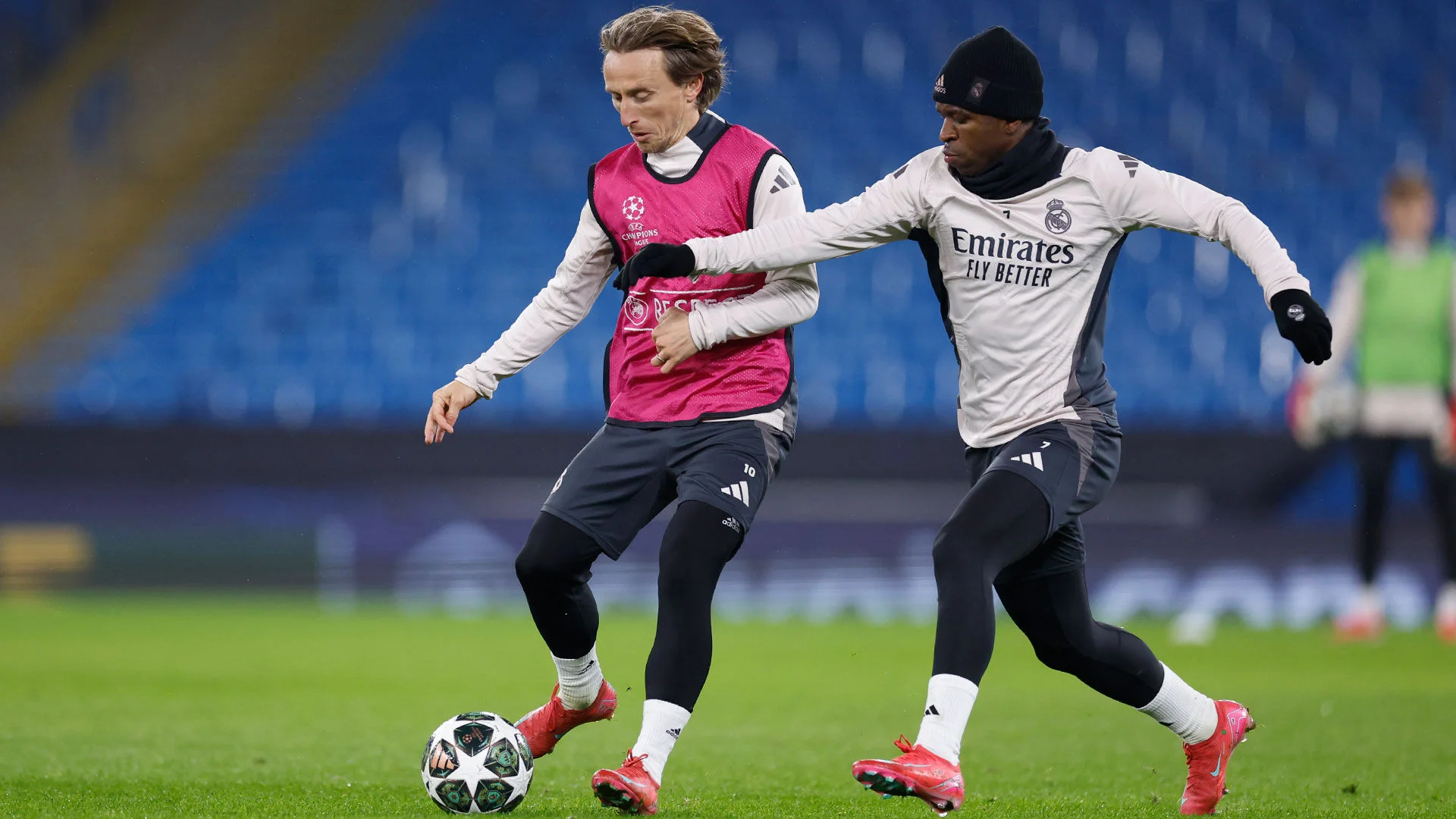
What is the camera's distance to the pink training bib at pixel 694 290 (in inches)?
176

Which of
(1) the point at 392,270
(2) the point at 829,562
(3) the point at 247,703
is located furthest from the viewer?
(1) the point at 392,270

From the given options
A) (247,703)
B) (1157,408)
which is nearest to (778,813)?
(247,703)

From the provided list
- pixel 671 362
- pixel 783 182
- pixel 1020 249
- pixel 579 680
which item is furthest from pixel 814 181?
pixel 1020 249

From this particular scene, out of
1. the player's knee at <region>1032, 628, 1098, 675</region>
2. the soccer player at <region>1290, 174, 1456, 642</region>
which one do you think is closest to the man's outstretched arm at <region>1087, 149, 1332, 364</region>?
the player's knee at <region>1032, 628, 1098, 675</region>

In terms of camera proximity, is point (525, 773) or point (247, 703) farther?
point (247, 703)

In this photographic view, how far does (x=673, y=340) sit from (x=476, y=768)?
118 centimetres

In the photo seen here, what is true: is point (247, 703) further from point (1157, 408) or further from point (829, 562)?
point (1157, 408)

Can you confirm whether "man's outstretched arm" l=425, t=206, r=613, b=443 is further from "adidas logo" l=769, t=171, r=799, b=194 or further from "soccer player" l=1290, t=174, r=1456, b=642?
"soccer player" l=1290, t=174, r=1456, b=642

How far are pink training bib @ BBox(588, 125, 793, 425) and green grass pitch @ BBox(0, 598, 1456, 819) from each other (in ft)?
3.53

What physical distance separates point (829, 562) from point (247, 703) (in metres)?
5.20

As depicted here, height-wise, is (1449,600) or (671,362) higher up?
(671,362)

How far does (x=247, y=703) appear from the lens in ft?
22.6

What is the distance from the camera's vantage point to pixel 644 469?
4438mm

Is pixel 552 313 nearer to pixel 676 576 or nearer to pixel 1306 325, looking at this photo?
pixel 676 576
